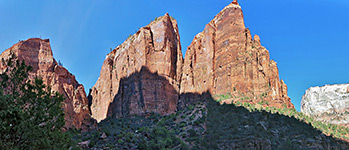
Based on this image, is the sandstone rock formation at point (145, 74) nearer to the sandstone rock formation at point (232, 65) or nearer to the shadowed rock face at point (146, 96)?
the shadowed rock face at point (146, 96)

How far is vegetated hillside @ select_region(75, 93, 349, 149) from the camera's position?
3984 centimetres

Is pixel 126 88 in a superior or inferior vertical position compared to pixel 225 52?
inferior

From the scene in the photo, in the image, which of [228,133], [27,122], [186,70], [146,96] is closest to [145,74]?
[146,96]

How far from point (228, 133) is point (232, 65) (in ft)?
58.1

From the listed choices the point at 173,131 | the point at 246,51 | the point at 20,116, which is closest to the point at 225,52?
the point at 246,51

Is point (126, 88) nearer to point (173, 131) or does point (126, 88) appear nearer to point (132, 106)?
point (132, 106)

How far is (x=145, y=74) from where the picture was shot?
67.1 meters

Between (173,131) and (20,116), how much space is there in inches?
1346

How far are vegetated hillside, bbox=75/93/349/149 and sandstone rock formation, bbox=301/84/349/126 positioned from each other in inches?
1083

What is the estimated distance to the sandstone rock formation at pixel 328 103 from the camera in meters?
81.6

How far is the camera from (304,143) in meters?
39.4

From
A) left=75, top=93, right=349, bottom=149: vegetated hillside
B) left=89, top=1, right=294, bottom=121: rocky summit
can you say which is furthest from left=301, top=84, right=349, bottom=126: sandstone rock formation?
left=89, top=1, right=294, bottom=121: rocky summit

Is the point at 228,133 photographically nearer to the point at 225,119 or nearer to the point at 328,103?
the point at 225,119

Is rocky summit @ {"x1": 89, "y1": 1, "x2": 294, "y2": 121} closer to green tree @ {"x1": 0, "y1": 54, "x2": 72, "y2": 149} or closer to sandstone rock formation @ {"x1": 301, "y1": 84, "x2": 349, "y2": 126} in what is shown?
sandstone rock formation @ {"x1": 301, "y1": 84, "x2": 349, "y2": 126}
